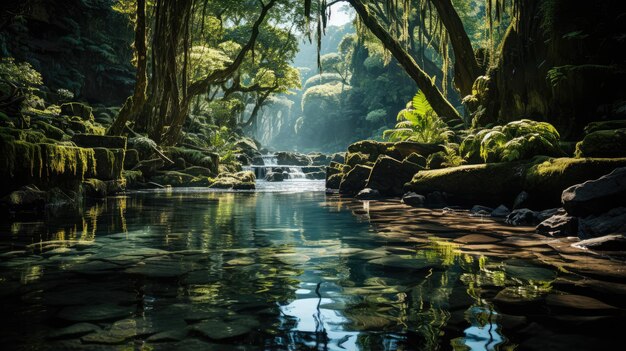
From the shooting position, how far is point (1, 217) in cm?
705

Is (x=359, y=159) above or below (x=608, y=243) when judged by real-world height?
above

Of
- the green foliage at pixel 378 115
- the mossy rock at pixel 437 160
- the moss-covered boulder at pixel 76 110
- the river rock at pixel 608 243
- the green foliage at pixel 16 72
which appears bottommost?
the river rock at pixel 608 243

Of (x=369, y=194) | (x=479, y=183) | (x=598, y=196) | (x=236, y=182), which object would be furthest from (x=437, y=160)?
(x=236, y=182)

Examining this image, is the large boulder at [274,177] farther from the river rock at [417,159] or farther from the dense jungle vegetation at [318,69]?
the river rock at [417,159]

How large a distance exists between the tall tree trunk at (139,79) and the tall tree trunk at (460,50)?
9.25 m

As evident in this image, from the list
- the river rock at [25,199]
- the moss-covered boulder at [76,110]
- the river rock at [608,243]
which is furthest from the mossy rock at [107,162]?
the river rock at [608,243]

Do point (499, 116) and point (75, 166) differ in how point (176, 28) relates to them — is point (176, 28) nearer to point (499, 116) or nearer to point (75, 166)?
point (75, 166)

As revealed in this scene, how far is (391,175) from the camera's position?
1243 cm

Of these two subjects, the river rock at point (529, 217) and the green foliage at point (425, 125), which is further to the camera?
the green foliage at point (425, 125)

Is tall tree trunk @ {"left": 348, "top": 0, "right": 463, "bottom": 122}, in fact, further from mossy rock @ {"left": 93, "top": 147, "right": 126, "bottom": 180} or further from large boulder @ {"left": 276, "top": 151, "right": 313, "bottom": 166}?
large boulder @ {"left": 276, "top": 151, "right": 313, "bottom": 166}

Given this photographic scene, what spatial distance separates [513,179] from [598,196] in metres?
2.73

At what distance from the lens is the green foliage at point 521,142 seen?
8.25 m

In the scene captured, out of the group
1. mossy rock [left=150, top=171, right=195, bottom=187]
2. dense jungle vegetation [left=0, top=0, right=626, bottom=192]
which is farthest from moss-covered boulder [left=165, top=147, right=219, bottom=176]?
mossy rock [left=150, top=171, right=195, bottom=187]

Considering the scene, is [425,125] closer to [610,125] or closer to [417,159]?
[417,159]
